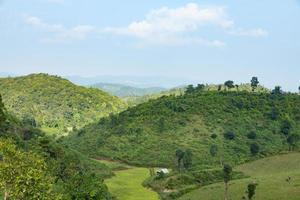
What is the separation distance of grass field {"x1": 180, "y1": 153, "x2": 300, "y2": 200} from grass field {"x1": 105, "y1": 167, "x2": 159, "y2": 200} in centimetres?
1029

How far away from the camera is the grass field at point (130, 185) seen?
95.2 meters

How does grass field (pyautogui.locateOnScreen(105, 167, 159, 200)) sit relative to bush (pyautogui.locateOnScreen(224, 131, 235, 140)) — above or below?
below

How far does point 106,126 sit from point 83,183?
10833cm

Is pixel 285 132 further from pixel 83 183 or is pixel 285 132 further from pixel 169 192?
pixel 83 183

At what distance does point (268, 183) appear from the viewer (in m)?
84.5

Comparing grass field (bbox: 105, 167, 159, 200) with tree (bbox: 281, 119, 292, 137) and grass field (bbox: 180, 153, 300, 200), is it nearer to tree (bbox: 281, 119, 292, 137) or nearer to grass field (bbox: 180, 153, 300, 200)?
grass field (bbox: 180, 153, 300, 200)

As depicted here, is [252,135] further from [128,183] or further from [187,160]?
[128,183]

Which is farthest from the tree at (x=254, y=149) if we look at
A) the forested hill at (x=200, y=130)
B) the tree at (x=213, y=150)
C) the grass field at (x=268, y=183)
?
the grass field at (x=268, y=183)

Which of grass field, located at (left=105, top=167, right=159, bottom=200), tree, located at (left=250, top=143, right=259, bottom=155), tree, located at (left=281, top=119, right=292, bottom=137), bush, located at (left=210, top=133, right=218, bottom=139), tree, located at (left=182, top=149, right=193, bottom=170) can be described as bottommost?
grass field, located at (left=105, top=167, right=159, bottom=200)

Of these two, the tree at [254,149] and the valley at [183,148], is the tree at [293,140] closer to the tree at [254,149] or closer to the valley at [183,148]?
the valley at [183,148]

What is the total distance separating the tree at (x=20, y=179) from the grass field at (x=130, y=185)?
54.6 meters

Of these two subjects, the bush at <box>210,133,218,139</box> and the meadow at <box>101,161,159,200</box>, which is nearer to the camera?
the meadow at <box>101,161,159,200</box>

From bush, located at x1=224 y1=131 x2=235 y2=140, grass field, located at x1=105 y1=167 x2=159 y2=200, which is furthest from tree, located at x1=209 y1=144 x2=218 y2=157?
grass field, located at x1=105 y1=167 x2=159 y2=200

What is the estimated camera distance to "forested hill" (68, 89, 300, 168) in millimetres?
133625
